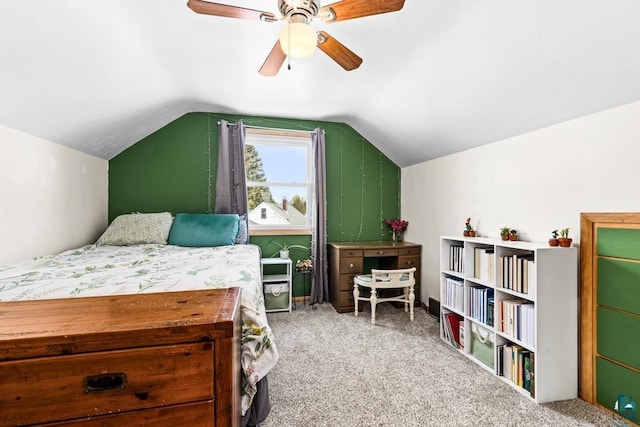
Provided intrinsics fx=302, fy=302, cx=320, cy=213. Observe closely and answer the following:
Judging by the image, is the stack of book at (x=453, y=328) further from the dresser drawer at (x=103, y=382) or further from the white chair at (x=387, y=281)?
the dresser drawer at (x=103, y=382)

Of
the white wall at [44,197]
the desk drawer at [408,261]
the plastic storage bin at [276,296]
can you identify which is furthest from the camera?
the desk drawer at [408,261]

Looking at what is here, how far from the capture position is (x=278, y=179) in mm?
3863

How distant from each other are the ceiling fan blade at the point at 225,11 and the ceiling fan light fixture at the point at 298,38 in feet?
0.66

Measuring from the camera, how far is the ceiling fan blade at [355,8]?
135 cm

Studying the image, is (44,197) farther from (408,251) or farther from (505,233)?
(505,233)

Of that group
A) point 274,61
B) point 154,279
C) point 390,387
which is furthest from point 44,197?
point 390,387

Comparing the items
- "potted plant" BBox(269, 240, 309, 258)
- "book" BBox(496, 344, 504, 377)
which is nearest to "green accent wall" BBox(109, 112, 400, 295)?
"potted plant" BBox(269, 240, 309, 258)

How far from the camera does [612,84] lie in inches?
64.6

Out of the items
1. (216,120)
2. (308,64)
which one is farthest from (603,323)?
(216,120)

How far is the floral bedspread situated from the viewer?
135 cm

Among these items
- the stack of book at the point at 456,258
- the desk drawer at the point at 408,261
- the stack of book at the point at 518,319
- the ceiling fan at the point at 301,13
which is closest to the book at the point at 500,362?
the stack of book at the point at 518,319

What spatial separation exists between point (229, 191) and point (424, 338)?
2551 mm

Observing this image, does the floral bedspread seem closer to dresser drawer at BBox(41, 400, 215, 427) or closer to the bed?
the bed

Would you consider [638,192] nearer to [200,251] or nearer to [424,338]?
[424,338]
